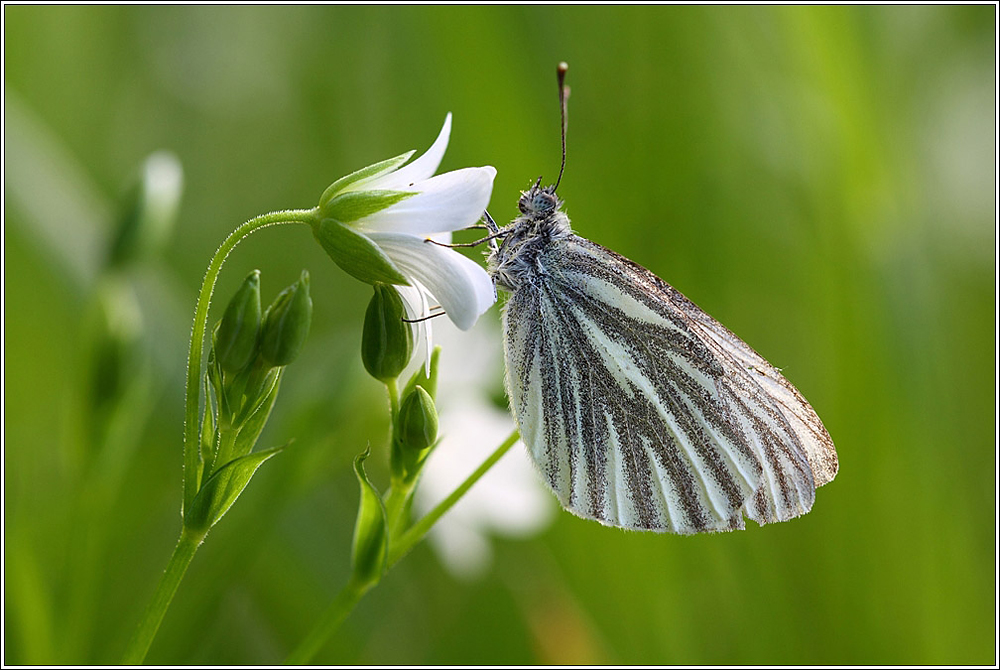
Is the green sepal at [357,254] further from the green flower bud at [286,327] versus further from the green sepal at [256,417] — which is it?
the green sepal at [256,417]

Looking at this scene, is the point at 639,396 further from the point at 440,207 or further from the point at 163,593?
the point at 163,593

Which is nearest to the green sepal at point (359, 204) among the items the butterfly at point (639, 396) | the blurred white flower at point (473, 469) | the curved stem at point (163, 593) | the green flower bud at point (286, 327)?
the green flower bud at point (286, 327)

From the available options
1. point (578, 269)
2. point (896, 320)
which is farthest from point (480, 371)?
point (896, 320)

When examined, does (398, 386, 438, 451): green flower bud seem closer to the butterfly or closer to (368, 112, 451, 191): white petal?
(368, 112, 451, 191): white petal

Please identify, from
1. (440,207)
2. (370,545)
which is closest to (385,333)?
(440,207)

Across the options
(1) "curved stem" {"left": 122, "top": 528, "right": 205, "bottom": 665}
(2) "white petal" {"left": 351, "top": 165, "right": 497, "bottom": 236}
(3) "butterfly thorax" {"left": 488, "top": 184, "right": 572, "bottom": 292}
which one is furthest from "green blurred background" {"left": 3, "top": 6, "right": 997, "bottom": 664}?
(2) "white petal" {"left": 351, "top": 165, "right": 497, "bottom": 236}

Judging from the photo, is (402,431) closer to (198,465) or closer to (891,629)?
(198,465)
